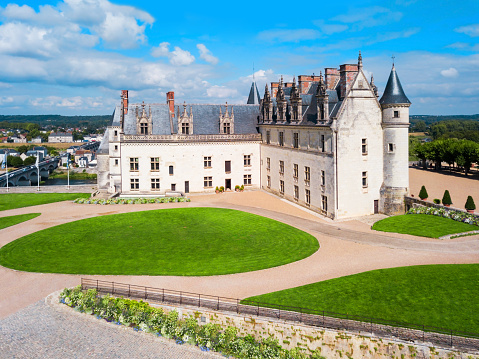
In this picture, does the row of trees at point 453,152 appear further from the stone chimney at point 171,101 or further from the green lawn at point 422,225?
the stone chimney at point 171,101

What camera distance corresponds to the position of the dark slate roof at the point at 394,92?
36250mm

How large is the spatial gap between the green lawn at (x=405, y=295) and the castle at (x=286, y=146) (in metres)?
14.0

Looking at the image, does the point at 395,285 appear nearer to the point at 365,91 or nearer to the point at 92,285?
the point at 92,285

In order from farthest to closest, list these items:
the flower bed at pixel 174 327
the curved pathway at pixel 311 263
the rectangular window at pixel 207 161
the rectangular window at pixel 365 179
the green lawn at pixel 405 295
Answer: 1. the rectangular window at pixel 207 161
2. the rectangular window at pixel 365 179
3. the curved pathway at pixel 311 263
4. the green lawn at pixel 405 295
5. the flower bed at pixel 174 327

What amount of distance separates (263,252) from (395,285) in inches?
346

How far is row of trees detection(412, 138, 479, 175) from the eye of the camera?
2357 inches

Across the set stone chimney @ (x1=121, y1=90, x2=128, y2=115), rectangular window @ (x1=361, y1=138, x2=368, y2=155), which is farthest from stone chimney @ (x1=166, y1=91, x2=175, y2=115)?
rectangular window @ (x1=361, y1=138, x2=368, y2=155)

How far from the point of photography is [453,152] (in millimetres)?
63062

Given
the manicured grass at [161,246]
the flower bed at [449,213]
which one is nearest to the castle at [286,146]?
the flower bed at [449,213]

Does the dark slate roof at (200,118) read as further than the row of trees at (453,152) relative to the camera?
No

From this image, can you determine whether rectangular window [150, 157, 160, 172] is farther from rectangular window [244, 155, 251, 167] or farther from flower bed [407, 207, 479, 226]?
flower bed [407, 207, 479, 226]

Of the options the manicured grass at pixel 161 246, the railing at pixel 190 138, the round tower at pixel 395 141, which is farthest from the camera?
the railing at pixel 190 138

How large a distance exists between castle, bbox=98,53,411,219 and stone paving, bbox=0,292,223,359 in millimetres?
21695

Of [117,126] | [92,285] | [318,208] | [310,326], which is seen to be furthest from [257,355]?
[117,126]
